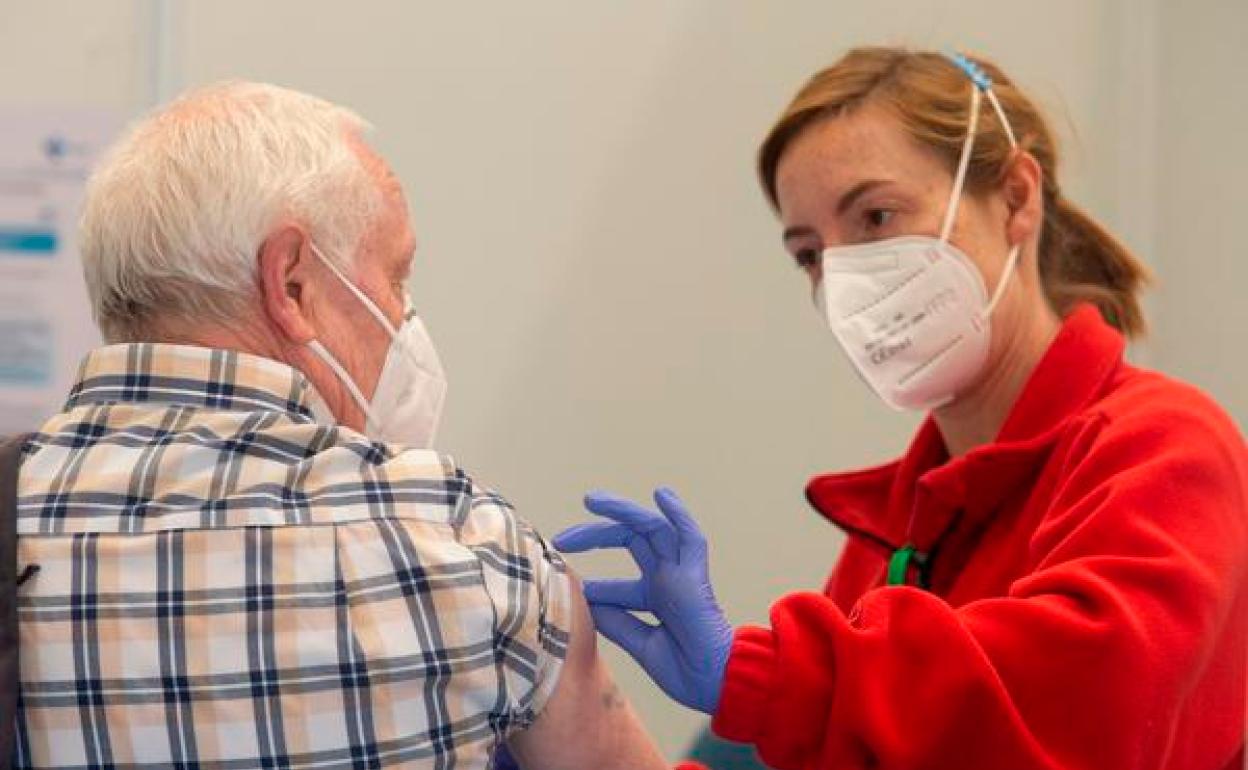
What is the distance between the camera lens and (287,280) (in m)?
1.28

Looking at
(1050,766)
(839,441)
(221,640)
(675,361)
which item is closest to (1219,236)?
(839,441)

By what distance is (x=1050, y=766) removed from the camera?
1.42 metres

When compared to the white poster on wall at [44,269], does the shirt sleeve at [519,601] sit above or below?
above

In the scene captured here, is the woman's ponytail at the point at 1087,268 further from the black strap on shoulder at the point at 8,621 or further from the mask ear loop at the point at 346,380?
the black strap on shoulder at the point at 8,621

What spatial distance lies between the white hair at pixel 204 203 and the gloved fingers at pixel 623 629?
0.40 metres

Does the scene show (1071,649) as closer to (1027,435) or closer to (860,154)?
(1027,435)

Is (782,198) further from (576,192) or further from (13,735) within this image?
(13,735)

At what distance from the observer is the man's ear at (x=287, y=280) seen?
49.6 inches

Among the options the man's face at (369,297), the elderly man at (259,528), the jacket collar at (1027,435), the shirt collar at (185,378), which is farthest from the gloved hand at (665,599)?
the jacket collar at (1027,435)

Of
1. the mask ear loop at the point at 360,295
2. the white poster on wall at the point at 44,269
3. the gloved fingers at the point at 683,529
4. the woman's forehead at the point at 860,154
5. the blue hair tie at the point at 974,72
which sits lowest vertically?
the white poster on wall at the point at 44,269

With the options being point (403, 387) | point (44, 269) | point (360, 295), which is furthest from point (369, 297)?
point (44, 269)

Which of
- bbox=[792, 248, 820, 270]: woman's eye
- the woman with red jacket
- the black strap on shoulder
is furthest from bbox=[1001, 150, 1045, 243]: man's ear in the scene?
the black strap on shoulder

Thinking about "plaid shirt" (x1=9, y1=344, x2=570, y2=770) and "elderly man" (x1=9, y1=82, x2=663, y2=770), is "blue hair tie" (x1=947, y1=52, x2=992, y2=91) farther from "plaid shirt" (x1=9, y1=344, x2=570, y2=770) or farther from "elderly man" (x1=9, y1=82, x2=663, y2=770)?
"plaid shirt" (x1=9, y1=344, x2=570, y2=770)

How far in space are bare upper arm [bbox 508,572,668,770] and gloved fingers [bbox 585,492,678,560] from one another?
0.34 feet
